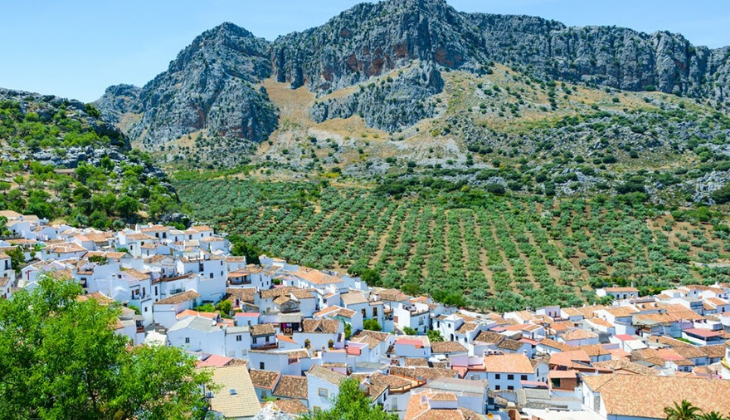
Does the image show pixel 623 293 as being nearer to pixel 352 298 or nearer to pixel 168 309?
pixel 352 298

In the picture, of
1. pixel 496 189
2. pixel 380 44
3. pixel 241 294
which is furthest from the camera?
pixel 380 44

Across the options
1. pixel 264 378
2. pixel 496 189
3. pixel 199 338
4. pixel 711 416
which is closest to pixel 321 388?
pixel 264 378

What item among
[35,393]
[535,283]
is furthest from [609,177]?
[35,393]

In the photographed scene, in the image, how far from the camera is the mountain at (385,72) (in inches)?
5000

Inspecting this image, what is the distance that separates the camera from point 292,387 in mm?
24062

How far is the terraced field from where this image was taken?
54750mm

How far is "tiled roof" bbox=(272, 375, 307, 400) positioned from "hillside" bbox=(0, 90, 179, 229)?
1339 inches

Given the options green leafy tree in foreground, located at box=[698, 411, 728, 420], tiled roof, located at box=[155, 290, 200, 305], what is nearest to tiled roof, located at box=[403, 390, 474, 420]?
green leafy tree in foreground, located at box=[698, 411, 728, 420]

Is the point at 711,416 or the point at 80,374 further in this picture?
the point at 711,416

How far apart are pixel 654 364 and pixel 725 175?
2274 inches

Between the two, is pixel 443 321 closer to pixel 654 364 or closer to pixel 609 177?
pixel 654 364

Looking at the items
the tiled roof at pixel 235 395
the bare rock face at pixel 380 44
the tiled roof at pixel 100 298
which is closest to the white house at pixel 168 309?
the tiled roof at pixel 100 298

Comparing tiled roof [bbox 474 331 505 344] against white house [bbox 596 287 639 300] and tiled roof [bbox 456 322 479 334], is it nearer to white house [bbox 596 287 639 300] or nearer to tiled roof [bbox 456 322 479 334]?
tiled roof [bbox 456 322 479 334]

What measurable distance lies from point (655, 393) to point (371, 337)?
14.1 metres
